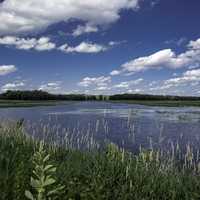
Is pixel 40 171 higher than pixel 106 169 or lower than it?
higher

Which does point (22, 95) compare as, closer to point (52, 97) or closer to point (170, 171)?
point (52, 97)

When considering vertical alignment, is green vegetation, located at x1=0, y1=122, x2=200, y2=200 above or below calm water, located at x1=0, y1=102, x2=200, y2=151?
above

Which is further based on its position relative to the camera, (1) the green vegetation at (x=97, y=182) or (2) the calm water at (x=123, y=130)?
(2) the calm water at (x=123, y=130)

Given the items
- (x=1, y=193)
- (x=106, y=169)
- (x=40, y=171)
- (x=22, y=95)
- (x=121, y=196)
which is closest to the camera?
(x=40, y=171)

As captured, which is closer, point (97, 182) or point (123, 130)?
point (97, 182)

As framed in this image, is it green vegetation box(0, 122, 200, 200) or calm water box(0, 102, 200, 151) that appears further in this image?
calm water box(0, 102, 200, 151)

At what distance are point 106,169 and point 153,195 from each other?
4.85ft

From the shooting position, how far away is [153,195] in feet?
19.5

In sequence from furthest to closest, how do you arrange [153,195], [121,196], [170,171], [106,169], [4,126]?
1. [4,126]
2. [170,171]
3. [106,169]
4. [153,195]
5. [121,196]

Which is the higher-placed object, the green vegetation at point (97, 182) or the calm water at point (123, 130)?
the green vegetation at point (97, 182)

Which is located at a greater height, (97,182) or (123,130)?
(97,182)

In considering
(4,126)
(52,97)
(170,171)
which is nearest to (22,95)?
(52,97)

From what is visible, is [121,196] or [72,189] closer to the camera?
[72,189]

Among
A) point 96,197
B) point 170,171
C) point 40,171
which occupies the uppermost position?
point 40,171
